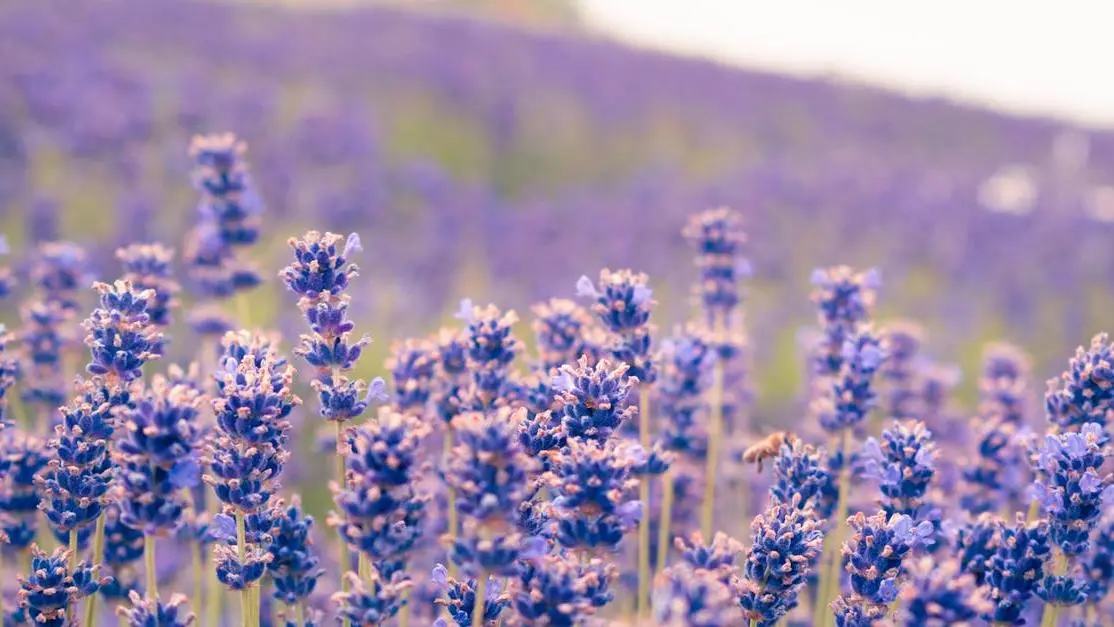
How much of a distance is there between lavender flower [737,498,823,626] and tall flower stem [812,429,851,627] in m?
0.70

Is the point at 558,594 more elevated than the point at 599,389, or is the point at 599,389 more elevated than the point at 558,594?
the point at 599,389

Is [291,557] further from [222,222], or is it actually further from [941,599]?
[222,222]

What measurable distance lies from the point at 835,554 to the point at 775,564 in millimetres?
897

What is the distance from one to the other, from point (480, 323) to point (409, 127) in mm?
11587

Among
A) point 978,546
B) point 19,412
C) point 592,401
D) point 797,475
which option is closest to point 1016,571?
point 978,546

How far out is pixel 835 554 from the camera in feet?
8.62

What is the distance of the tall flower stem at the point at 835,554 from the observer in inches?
103

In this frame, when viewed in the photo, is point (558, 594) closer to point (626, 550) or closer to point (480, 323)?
point (480, 323)

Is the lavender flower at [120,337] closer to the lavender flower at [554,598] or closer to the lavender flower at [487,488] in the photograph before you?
the lavender flower at [487,488]

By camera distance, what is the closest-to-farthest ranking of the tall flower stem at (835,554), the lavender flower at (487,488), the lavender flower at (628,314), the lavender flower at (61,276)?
1. the lavender flower at (487,488)
2. the lavender flower at (628,314)
3. the tall flower stem at (835,554)
4. the lavender flower at (61,276)

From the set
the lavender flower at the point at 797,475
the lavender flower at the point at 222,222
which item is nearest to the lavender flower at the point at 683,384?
the lavender flower at the point at 797,475

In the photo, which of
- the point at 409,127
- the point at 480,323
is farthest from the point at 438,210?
the point at 480,323

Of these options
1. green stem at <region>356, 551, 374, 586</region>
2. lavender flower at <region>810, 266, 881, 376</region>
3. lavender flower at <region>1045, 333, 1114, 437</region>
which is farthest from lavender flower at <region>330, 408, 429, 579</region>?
lavender flower at <region>810, 266, 881, 376</region>

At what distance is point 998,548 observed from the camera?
6.75 ft
